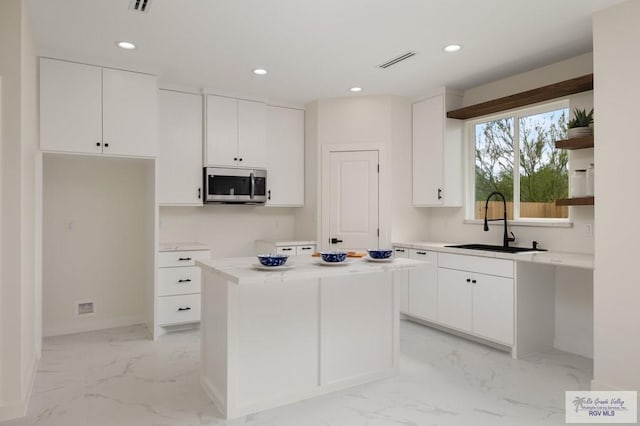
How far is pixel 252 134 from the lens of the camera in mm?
4809

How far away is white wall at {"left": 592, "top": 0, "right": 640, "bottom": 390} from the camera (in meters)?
2.59

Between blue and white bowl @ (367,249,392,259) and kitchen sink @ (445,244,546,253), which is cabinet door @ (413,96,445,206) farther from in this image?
blue and white bowl @ (367,249,392,259)

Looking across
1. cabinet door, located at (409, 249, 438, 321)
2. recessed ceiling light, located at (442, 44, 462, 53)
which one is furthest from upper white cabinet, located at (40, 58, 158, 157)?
cabinet door, located at (409, 249, 438, 321)

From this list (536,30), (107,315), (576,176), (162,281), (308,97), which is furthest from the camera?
(308,97)

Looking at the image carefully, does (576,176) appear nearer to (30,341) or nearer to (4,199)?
(4,199)

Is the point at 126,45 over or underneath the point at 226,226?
over

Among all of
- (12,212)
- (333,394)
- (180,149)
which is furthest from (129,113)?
(333,394)

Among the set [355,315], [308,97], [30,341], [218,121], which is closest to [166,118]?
[218,121]

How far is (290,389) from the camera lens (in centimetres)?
265

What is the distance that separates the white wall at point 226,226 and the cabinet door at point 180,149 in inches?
15.5

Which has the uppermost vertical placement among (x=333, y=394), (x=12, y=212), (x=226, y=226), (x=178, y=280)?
(x=12, y=212)

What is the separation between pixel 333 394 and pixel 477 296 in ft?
5.71

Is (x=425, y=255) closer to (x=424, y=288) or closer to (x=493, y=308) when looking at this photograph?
(x=424, y=288)

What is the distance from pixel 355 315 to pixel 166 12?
8.15ft
